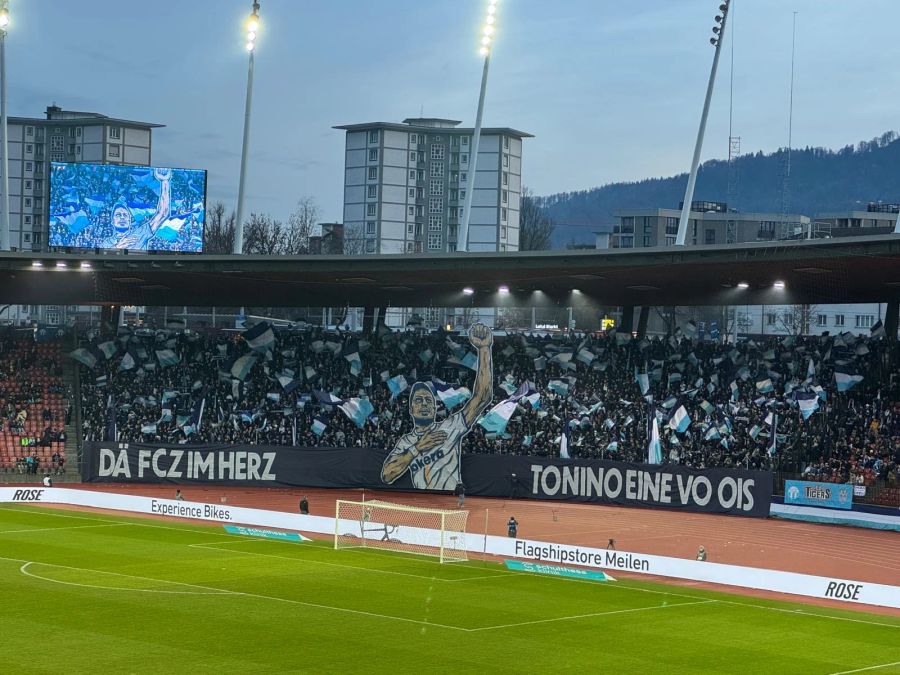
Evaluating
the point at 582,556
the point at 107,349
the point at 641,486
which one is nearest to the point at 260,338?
the point at 107,349

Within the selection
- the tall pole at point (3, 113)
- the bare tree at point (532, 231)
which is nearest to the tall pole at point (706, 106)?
the tall pole at point (3, 113)

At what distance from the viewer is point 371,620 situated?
2603cm

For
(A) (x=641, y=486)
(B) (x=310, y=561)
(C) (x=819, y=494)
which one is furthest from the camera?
(A) (x=641, y=486)

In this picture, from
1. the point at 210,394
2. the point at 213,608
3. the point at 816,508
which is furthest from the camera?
the point at 210,394

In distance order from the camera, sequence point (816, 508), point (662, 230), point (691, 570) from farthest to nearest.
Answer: point (662, 230) < point (816, 508) < point (691, 570)

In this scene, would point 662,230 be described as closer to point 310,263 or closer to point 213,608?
point 310,263

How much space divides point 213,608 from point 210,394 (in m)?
32.1

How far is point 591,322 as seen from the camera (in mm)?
125312

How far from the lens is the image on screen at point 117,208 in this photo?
53.8 metres

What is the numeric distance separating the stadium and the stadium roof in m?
0.20

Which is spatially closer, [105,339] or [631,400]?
[631,400]

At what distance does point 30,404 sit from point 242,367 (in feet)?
33.5

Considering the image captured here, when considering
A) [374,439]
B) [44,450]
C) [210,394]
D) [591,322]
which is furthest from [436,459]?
[591,322]

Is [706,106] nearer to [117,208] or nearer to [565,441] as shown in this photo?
[565,441]
